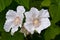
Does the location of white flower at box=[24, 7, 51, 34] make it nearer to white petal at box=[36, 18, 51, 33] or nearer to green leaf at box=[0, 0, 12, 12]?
white petal at box=[36, 18, 51, 33]

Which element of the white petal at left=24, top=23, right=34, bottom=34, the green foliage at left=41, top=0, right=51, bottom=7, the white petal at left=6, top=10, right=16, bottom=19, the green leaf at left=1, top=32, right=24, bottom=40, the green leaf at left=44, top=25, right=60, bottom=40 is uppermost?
the green foliage at left=41, top=0, right=51, bottom=7

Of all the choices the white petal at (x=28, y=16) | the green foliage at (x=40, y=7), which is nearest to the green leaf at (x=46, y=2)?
the green foliage at (x=40, y=7)

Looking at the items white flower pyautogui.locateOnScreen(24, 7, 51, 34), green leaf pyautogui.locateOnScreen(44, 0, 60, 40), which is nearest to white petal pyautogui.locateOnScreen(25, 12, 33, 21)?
white flower pyautogui.locateOnScreen(24, 7, 51, 34)

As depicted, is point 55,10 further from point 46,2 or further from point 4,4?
point 4,4

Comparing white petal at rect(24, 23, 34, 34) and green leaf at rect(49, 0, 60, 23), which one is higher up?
green leaf at rect(49, 0, 60, 23)

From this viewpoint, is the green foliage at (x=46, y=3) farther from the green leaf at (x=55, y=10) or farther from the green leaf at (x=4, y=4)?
the green leaf at (x=4, y=4)

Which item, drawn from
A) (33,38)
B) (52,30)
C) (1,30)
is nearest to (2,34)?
(1,30)
